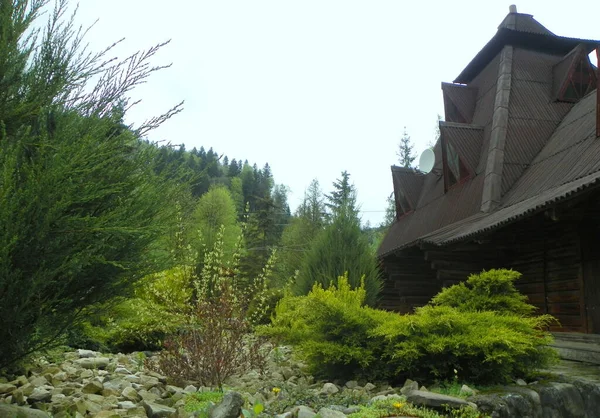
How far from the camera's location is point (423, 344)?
483 cm

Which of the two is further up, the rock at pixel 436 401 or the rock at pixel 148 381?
the rock at pixel 436 401

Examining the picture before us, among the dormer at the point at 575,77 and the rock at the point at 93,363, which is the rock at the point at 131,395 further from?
the dormer at the point at 575,77

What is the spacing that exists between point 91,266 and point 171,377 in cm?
269

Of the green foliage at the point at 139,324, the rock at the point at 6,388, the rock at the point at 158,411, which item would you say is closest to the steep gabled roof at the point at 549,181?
the green foliage at the point at 139,324

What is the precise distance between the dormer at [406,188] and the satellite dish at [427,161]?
1620 mm

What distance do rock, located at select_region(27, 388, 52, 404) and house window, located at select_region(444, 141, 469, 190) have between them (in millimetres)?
10421

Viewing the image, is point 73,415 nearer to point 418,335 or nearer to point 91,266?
point 91,266

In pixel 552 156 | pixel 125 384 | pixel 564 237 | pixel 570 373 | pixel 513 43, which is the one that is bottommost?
pixel 125 384

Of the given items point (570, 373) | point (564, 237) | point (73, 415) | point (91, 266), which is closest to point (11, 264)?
point (91, 266)

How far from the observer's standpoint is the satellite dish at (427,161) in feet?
49.1

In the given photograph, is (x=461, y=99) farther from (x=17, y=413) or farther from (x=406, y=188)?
(x=17, y=413)

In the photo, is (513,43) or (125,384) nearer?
(125,384)

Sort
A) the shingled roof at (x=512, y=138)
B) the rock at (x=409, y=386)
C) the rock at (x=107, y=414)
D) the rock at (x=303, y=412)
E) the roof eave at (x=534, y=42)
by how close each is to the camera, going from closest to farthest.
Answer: the rock at (x=107, y=414), the rock at (x=303, y=412), the rock at (x=409, y=386), the shingled roof at (x=512, y=138), the roof eave at (x=534, y=42)

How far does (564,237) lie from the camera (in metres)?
8.23
